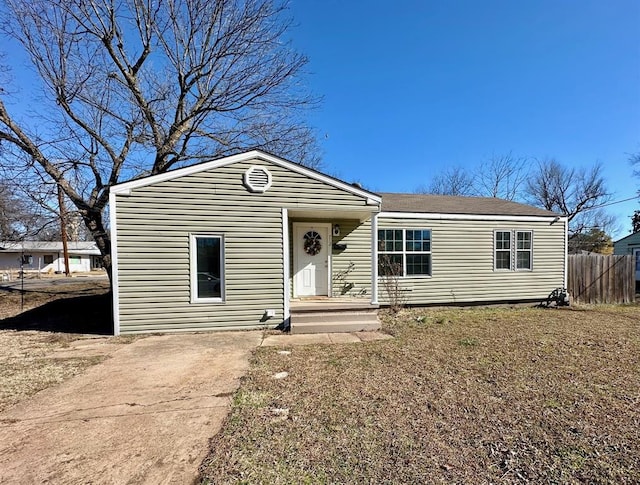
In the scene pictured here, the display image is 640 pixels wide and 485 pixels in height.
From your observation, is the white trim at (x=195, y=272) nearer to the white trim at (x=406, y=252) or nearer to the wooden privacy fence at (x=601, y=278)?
the white trim at (x=406, y=252)

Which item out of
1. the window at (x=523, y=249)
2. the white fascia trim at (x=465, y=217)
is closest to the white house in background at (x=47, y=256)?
the white fascia trim at (x=465, y=217)

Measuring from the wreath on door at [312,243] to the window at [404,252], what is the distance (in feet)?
6.28

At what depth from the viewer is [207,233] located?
7105 millimetres

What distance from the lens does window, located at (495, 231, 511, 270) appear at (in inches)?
415

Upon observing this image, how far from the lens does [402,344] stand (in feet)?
19.9

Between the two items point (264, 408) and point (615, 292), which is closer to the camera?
point (264, 408)

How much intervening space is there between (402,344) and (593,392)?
2792 millimetres

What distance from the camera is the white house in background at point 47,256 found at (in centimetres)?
3644

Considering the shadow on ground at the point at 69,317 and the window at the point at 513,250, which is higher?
the window at the point at 513,250

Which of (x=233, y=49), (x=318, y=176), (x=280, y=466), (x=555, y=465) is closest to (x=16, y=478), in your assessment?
(x=280, y=466)

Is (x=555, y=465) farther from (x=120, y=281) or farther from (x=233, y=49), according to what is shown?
(x=233, y=49)

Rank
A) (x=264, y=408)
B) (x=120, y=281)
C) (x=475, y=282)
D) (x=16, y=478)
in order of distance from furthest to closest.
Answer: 1. (x=475, y=282)
2. (x=120, y=281)
3. (x=264, y=408)
4. (x=16, y=478)

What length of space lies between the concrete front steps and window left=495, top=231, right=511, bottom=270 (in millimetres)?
5348

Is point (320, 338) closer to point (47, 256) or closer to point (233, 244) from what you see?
point (233, 244)
